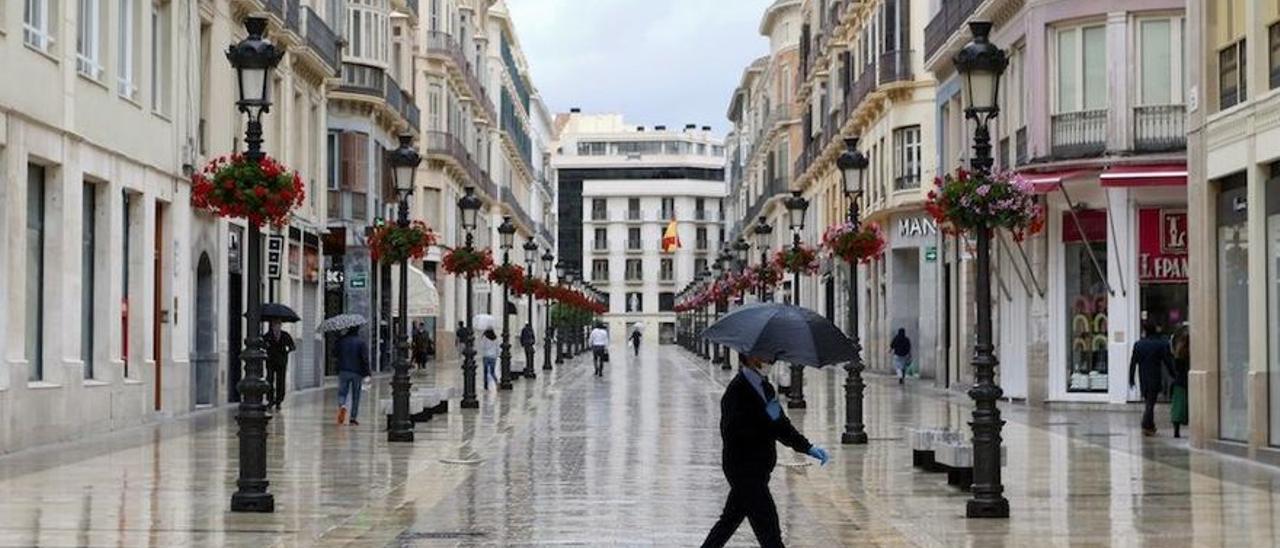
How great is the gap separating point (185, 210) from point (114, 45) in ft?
16.8

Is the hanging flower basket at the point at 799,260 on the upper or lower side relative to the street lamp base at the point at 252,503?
upper

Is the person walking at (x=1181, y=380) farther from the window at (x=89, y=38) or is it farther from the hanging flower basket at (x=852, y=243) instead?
the window at (x=89, y=38)

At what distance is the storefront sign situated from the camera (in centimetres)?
3391

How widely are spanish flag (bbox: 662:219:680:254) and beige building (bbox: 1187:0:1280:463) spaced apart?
144211 mm

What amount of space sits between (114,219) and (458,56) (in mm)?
49899

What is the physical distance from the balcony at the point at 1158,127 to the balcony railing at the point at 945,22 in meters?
7.14

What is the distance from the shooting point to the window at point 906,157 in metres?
55.6

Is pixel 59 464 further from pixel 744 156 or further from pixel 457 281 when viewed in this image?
pixel 744 156

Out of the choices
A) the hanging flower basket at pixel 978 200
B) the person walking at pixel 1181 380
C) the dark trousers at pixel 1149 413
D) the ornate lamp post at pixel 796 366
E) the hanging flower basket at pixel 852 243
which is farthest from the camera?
the ornate lamp post at pixel 796 366

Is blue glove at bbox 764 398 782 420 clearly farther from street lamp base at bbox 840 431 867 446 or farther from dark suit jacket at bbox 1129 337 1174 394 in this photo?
dark suit jacket at bbox 1129 337 1174 394

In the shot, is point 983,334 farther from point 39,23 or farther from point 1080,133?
point 1080,133

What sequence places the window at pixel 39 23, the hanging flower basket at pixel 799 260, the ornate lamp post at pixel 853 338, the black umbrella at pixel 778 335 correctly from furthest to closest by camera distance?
1. the hanging flower basket at pixel 799 260
2. the ornate lamp post at pixel 853 338
3. the window at pixel 39 23
4. the black umbrella at pixel 778 335

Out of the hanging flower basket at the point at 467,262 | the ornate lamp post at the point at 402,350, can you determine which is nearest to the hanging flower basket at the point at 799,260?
the hanging flower basket at the point at 467,262

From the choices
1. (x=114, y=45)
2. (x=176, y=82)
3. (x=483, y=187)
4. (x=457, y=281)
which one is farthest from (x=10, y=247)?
(x=483, y=187)
